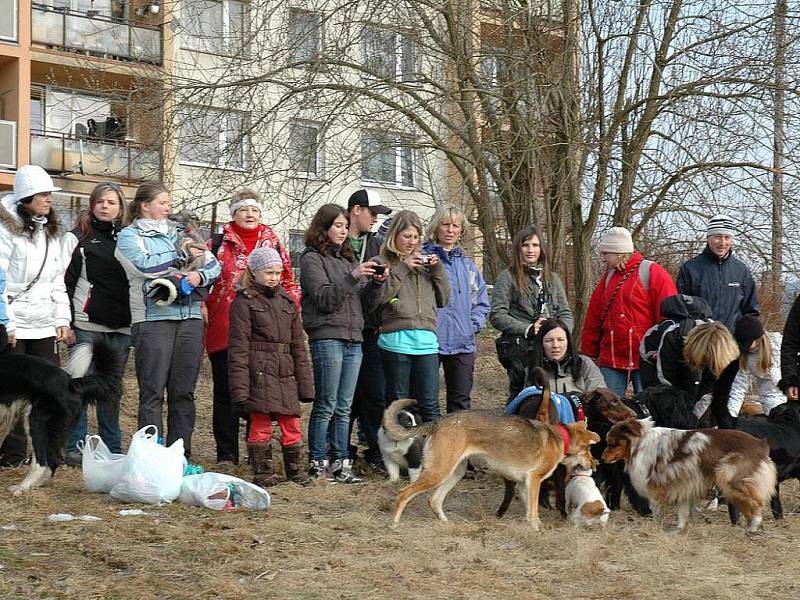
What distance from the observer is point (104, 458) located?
7.10 meters

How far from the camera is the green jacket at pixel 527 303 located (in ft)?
27.4

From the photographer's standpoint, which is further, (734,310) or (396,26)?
(396,26)

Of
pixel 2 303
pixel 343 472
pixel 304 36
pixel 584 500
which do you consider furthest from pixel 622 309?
pixel 304 36

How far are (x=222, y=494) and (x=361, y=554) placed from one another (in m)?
1.44

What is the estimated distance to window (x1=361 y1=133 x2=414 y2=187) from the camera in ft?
40.9

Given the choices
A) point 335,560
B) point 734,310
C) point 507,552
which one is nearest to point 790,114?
point 734,310

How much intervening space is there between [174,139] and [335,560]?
7.72m

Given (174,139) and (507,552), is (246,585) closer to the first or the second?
(507,552)

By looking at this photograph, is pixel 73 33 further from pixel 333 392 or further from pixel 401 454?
pixel 401 454

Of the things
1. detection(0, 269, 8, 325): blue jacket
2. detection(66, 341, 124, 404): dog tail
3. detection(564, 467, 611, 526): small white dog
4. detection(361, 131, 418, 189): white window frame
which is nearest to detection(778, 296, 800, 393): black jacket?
detection(564, 467, 611, 526): small white dog

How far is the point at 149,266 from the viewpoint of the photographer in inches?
301

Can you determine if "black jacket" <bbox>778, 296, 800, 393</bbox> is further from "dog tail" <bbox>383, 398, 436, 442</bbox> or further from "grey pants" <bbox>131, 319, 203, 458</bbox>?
"grey pants" <bbox>131, 319, 203, 458</bbox>

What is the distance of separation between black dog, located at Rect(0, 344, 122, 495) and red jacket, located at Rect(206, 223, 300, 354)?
47.3 inches

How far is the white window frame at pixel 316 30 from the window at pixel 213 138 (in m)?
0.91
